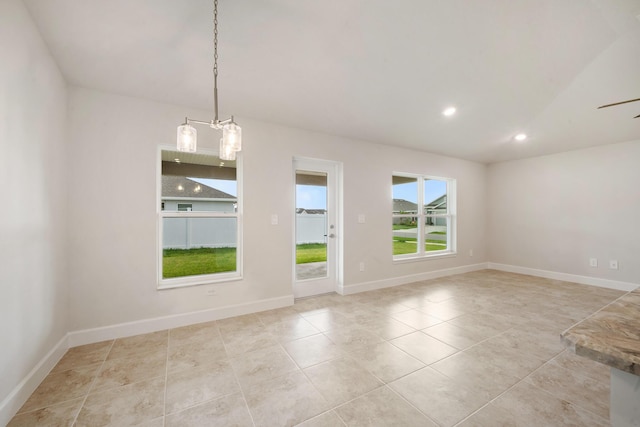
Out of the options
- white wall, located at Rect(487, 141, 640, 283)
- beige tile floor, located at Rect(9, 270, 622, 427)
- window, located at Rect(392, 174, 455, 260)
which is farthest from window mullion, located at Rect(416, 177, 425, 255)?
white wall, located at Rect(487, 141, 640, 283)

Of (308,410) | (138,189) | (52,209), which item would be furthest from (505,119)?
(52,209)

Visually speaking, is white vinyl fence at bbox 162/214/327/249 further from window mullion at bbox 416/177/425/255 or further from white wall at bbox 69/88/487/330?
window mullion at bbox 416/177/425/255

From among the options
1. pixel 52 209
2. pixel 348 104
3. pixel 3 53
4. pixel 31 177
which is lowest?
pixel 52 209

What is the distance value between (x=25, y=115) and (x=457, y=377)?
3651 mm

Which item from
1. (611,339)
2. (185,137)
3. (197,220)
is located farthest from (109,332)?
(611,339)

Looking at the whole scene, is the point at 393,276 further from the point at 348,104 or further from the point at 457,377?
the point at 348,104

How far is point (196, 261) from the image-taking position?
10.3 feet

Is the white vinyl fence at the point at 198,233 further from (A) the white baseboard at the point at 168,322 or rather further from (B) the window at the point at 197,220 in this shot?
(A) the white baseboard at the point at 168,322

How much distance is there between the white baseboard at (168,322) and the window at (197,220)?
36cm

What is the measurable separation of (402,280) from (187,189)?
3751 mm

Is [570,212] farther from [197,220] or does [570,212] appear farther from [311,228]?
[197,220]

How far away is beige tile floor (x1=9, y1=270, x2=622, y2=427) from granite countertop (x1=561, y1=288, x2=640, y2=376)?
44.8 inches

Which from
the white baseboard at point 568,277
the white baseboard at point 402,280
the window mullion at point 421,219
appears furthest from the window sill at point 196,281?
the white baseboard at point 568,277

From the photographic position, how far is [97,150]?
2543mm
